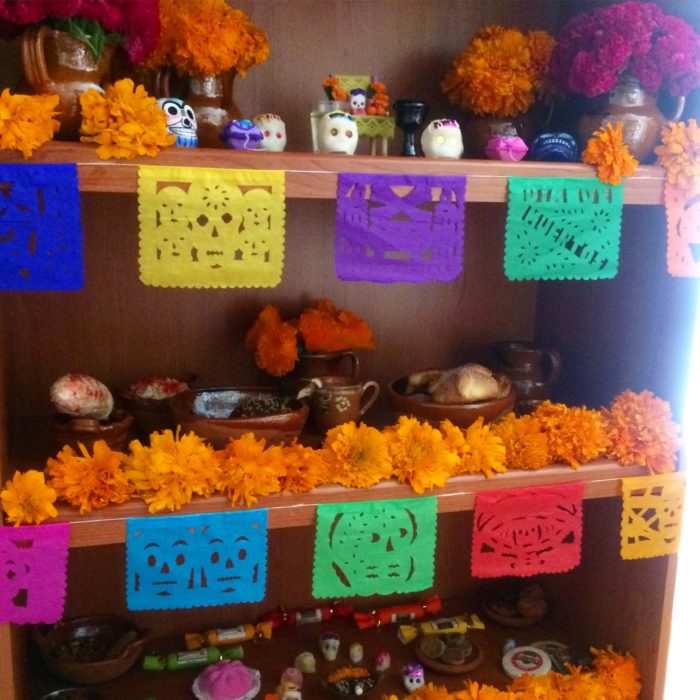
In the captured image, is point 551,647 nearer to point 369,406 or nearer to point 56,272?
point 369,406

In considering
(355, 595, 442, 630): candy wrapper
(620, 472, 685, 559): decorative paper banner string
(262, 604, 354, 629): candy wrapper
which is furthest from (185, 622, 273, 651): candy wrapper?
(620, 472, 685, 559): decorative paper banner string

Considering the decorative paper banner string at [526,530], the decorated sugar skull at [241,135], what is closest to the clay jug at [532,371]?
the decorative paper banner string at [526,530]

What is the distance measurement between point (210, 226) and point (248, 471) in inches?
10.7

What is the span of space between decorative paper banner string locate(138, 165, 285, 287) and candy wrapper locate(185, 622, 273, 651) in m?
0.66

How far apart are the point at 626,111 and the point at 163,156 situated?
0.56 m

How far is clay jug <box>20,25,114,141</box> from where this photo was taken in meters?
0.76

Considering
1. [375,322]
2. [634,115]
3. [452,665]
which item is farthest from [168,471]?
[634,115]

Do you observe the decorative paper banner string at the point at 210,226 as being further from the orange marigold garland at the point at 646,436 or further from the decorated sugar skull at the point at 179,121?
the orange marigold garland at the point at 646,436

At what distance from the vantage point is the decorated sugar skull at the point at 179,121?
32.1 inches

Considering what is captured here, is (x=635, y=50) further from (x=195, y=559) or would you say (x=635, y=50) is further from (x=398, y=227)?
(x=195, y=559)

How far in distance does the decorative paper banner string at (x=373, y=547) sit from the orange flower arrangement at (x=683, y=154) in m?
0.48

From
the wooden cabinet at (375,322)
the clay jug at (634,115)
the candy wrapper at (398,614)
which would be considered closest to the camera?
the clay jug at (634,115)

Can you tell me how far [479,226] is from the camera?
121 cm

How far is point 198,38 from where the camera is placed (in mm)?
868
